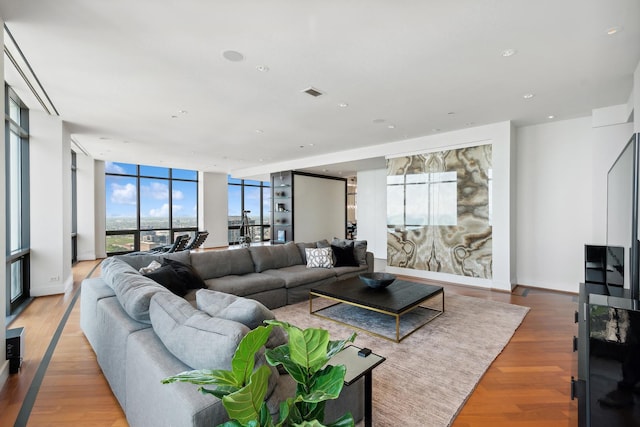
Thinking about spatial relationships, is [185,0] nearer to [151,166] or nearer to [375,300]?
[375,300]

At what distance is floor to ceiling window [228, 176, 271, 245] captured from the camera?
12.1m

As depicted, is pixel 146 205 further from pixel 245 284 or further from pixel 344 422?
pixel 344 422

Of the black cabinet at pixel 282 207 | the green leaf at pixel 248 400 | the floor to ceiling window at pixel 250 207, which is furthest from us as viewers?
the floor to ceiling window at pixel 250 207

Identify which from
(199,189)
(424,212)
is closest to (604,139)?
(424,212)

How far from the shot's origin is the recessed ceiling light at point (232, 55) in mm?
2877

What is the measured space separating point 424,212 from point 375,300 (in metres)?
3.36

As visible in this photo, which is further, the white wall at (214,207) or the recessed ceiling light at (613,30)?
the white wall at (214,207)

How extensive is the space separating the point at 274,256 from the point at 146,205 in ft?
23.3

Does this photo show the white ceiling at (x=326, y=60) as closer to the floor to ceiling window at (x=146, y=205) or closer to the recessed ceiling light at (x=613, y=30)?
the recessed ceiling light at (x=613, y=30)

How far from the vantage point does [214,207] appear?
37.1 ft

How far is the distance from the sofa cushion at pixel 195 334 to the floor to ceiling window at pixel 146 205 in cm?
886

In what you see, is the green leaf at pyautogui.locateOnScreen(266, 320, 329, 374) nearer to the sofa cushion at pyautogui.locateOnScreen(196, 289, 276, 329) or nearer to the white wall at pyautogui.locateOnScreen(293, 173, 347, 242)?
the sofa cushion at pyautogui.locateOnScreen(196, 289, 276, 329)

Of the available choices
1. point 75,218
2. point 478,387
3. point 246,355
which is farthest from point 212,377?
point 75,218

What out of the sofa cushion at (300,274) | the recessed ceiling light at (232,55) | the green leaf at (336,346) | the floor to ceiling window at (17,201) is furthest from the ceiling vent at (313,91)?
the floor to ceiling window at (17,201)
